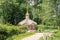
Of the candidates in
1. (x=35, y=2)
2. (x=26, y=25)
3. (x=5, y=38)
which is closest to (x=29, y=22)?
(x=26, y=25)

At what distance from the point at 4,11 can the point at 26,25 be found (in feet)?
18.3

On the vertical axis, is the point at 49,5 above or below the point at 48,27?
above

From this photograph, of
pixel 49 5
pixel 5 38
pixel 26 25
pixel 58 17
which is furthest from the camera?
pixel 26 25

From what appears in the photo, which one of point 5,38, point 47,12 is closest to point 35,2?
point 47,12

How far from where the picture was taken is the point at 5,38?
2228 centimetres

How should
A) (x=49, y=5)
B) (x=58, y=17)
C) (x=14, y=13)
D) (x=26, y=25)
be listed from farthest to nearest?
(x=14, y=13), (x=26, y=25), (x=49, y=5), (x=58, y=17)

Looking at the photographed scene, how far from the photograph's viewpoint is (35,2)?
197 ft

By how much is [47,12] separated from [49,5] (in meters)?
0.91

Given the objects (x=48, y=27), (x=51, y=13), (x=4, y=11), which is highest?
(x=51, y=13)

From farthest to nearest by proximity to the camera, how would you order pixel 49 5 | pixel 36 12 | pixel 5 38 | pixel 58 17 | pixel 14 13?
pixel 36 12 → pixel 14 13 → pixel 49 5 → pixel 58 17 → pixel 5 38

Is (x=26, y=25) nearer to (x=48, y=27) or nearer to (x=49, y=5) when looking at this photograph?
(x=48, y=27)

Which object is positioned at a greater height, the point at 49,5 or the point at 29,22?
the point at 49,5

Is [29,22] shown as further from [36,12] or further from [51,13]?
[51,13]

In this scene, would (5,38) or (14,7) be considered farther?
(14,7)
